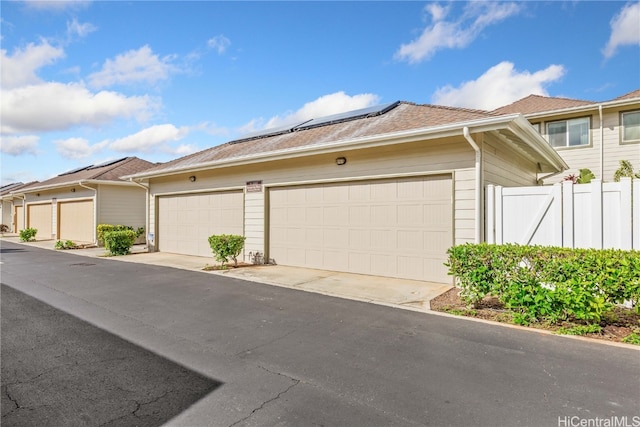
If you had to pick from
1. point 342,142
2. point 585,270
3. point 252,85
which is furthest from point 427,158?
point 252,85

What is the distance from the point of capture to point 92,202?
17953 millimetres

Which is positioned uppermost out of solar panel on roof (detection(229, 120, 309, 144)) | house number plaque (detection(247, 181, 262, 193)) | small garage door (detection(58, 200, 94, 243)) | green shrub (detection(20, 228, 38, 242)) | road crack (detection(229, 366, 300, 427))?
solar panel on roof (detection(229, 120, 309, 144))

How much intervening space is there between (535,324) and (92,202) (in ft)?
67.5

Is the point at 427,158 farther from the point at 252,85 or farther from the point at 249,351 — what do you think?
the point at 252,85

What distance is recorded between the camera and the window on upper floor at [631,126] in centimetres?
1188

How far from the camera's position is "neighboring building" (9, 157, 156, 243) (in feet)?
57.9

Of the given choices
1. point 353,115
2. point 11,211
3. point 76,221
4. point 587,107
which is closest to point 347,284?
point 353,115

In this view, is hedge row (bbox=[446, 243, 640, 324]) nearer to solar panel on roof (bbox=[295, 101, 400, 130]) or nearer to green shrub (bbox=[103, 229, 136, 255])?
solar panel on roof (bbox=[295, 101, 400, 130])

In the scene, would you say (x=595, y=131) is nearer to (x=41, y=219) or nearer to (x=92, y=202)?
(x=92, y=202)

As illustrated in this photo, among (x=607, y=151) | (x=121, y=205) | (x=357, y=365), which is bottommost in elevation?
(x=357, y=365)

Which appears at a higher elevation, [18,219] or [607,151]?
[607,151]

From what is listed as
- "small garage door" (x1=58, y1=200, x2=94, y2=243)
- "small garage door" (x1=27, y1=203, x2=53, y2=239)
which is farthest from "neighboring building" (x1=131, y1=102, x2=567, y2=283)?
"small garage door" (x1=27, y1=203, x2=53, y2=239)

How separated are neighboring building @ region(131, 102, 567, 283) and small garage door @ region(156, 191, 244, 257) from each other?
0.05m

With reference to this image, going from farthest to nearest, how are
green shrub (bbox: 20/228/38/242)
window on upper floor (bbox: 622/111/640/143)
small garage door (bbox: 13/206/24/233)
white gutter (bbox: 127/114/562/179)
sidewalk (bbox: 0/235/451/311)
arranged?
small garage door (bbox: 13/206/24/233), green shrub (bbox: 20/228/38/242), window on upper floor (bbox: 622/111/640/143), white gutter (bbox: 127/114/562/179), sidewalk (bbox: 0/235/451/311)
